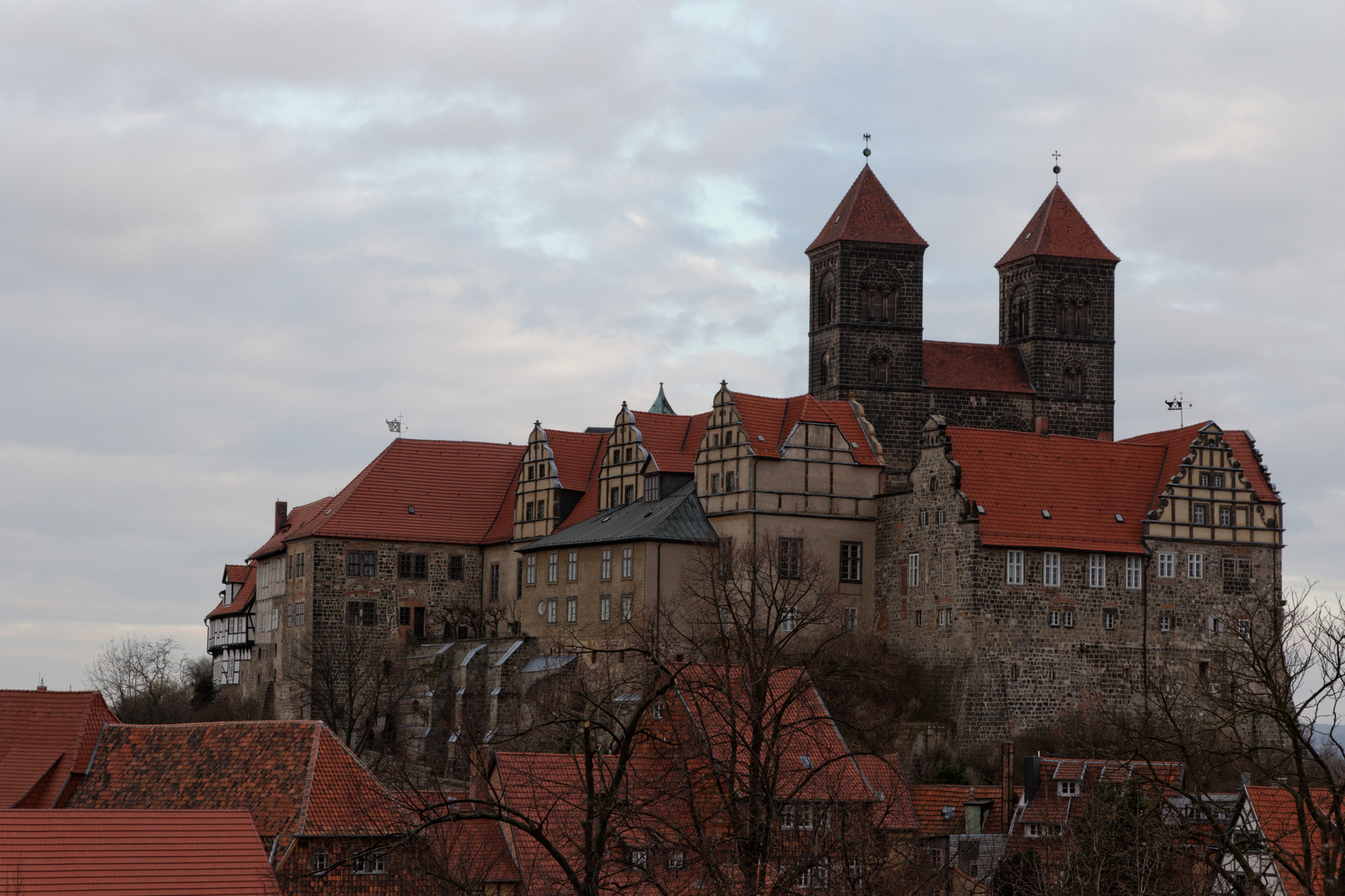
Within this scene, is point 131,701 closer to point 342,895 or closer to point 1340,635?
point 342,895

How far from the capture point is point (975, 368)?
81.6 meters

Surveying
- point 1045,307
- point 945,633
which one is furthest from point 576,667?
point 1045,307

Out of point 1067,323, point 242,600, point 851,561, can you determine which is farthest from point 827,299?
point 242,600

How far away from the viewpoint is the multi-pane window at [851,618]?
68.9 metres

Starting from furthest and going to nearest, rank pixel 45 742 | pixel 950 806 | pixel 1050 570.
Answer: pixel 1050 570 → pixel 950 806 → pixel 45 742

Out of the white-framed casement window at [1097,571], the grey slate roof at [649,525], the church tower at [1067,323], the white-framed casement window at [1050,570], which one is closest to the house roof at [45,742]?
the grey slate roof at [649,525]

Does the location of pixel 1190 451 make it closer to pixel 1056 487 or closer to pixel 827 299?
pixel 1056 487

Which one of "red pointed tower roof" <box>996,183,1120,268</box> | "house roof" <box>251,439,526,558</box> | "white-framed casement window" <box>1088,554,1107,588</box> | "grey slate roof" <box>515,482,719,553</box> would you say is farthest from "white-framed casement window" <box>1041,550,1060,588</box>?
"house roof" <box>251,439,526,558</box>

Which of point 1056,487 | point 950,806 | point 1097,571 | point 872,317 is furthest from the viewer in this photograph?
point 872,317

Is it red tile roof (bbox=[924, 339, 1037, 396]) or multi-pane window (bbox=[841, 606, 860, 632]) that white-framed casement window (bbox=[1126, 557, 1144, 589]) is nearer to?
multi-pane window (bbox=[841, 606, 860, 632])

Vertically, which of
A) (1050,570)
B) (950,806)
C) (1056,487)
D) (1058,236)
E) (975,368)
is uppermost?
(1058,236)

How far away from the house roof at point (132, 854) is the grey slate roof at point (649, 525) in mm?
27760

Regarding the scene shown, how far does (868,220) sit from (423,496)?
806 inches

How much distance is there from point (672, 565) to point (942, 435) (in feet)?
31.7
